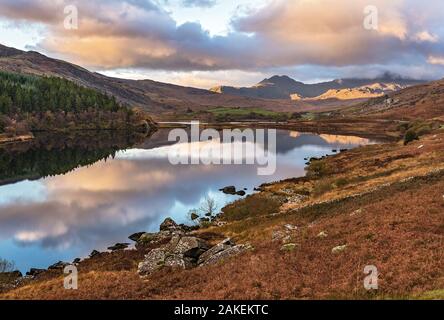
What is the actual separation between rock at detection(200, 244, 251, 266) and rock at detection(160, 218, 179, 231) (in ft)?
78.0

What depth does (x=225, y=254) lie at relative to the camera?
3481 centimetres

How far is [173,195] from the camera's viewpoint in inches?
3201

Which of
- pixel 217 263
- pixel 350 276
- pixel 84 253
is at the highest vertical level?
pixel 350 276

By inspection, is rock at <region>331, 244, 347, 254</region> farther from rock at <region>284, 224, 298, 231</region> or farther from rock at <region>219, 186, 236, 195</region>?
rock at <region>219, 186, 236, 195</region>

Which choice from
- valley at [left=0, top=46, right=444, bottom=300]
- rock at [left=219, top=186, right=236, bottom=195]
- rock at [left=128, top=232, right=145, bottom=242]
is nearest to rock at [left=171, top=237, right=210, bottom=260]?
valley at [left=0, top=46, right=444, bottom=300]

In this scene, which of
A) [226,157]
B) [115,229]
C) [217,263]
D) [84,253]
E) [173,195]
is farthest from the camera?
[226,157]

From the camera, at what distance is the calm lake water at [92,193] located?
182 ft

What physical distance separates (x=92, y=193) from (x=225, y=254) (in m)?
54.4

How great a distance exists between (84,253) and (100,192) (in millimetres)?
33677

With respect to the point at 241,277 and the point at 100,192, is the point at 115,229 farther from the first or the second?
the point at 241,277

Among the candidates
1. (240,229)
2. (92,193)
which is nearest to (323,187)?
(240,229)

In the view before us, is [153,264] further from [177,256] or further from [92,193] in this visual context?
[92,193]

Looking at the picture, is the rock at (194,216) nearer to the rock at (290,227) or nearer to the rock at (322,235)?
the rock at (290,227)
